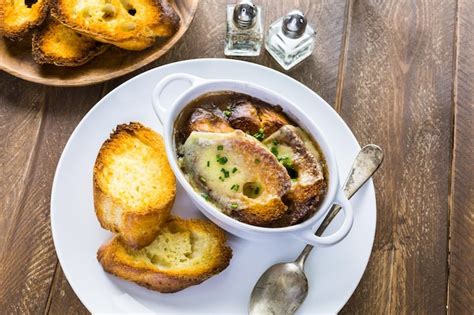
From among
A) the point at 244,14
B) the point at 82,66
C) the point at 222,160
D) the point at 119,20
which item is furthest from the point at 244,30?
the point at 222,160

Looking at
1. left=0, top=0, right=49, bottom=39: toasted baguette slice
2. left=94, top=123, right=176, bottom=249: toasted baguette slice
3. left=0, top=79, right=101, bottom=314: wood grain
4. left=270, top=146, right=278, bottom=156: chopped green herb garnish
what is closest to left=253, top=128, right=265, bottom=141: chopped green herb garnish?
left=270, top=146, right=278, bottom=156: chopped green herb garnish

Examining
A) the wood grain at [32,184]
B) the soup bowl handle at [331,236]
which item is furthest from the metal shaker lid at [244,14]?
the soup bowl handle at [331,236]

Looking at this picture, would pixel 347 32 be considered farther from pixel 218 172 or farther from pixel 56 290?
pixel 56 290

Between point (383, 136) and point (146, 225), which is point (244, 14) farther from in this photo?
point (146, 225)

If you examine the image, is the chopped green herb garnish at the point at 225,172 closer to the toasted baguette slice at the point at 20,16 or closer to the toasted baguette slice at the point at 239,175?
the toasted baguette slice at the point at 239,175

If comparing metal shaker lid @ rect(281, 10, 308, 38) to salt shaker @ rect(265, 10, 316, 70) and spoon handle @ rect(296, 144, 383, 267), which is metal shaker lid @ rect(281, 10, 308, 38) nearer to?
salt shaker @ rect(265, 10, 316, 70)

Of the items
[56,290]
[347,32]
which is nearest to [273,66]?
A: [347,32]

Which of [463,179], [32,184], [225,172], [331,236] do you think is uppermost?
[225,172]
